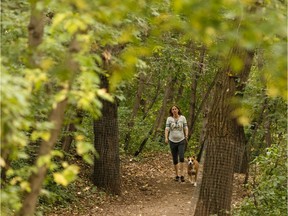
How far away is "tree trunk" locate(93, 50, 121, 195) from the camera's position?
11.5 meters

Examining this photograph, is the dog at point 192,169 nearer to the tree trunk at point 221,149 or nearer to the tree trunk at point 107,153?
the tree trunk at point 107,153

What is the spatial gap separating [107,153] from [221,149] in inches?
153

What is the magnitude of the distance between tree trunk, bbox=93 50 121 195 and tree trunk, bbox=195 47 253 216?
352 centimetres

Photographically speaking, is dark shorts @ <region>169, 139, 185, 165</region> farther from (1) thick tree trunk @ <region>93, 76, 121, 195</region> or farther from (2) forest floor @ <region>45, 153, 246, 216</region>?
(1) thick tree trunk @ <region>93, 76, 121, 195</region>

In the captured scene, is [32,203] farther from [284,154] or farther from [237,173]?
[237,173]

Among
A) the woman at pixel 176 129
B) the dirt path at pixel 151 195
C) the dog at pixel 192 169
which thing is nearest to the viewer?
the dirt path at pixel 151 195

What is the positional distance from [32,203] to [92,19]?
1.37m

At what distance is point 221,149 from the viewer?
832 cm

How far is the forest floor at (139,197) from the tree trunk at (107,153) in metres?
0.23

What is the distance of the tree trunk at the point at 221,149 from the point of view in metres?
8.19

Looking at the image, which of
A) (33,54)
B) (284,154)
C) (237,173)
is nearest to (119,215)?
(284,154)

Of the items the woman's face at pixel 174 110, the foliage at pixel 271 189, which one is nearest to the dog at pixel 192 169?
the woman's face at pixel 174 110

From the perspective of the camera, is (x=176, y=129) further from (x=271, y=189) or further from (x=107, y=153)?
(x=271, y=189)

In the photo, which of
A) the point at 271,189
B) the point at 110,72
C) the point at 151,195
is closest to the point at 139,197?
the point at 151,195
